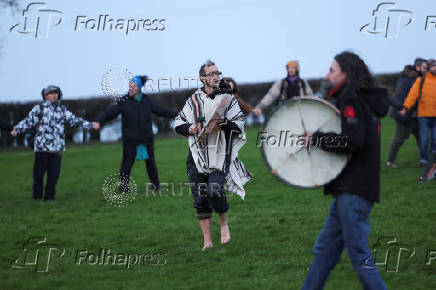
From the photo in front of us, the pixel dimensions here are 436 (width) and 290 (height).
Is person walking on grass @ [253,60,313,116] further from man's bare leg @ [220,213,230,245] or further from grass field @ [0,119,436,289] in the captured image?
man's bare leg @ [220,213,230,245]

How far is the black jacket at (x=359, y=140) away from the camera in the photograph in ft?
16.0

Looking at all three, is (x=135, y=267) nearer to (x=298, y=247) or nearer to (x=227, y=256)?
(x=227, y=256)

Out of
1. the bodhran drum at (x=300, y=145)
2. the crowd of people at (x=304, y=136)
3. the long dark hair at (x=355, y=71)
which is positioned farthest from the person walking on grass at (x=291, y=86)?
the long dark hair at (x=355, y=71)

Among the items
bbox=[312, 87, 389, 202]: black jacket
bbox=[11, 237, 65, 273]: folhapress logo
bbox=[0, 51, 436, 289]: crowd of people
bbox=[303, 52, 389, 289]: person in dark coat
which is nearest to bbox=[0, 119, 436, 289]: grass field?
bbox=[11, 237, 65, 273]: folhapress logo

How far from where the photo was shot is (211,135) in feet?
25.8

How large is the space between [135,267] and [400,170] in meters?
7.89

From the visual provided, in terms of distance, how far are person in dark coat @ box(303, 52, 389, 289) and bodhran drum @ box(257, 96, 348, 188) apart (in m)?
0.07

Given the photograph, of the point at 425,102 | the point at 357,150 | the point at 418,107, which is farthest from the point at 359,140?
the point at 418,107

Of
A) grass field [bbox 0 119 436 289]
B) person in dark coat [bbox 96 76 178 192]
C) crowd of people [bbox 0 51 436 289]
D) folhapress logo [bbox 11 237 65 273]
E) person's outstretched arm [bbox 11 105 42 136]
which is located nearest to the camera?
crowd of people [bbox 0 51 436 289]

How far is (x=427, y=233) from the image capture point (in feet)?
27.1

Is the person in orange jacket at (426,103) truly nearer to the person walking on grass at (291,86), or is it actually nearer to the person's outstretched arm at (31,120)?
the person walking on grass at (291,86)

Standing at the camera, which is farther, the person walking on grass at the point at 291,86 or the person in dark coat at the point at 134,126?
the person walking on grass at the point at 291,86

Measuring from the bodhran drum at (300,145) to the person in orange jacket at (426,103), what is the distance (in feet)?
25.8

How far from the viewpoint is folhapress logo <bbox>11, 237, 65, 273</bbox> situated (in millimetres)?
7697
